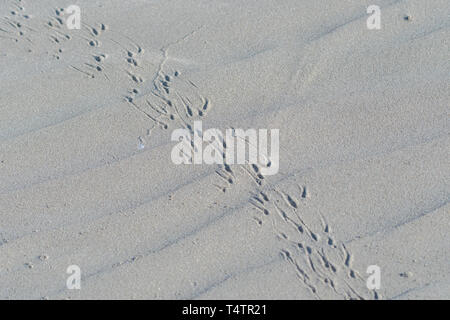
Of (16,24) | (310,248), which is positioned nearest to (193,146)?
(310,248)

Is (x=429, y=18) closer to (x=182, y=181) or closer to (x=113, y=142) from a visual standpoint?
(x=182, y=181)

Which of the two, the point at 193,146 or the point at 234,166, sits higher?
the point at 193,146

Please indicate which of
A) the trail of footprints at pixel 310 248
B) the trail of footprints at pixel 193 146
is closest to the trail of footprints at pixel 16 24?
the trail of footprints at pixel 193 146

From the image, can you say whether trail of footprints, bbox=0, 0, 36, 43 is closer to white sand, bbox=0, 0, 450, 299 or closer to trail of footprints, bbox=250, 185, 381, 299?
white sand, bbox=0, 0, 450, 299

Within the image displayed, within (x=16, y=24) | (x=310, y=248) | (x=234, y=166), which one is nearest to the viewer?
(x=310, y=248)

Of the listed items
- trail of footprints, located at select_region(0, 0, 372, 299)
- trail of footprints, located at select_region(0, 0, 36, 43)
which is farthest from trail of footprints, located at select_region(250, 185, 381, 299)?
trail of footprints, located at select_region(0, 0, 36, 43)

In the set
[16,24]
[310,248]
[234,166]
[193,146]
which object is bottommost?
[310,248]

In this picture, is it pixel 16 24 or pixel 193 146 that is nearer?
pixel 193 146

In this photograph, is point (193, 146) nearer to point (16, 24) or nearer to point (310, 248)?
point (310, 248)

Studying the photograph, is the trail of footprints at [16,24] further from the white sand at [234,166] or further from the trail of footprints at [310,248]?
the trail of footprints at [310,248]
